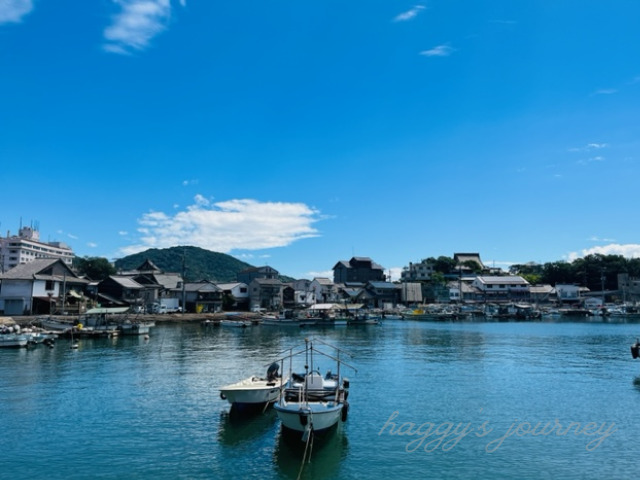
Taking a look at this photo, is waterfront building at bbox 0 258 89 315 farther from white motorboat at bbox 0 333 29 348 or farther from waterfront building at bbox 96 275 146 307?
white motorboat at bbox 0 333 29 348

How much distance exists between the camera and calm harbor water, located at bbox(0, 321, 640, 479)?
16.0 m

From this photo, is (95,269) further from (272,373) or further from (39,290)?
(272,373)

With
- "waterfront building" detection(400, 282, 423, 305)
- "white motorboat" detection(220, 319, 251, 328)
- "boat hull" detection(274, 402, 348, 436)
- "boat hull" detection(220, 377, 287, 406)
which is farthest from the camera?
"waterfront building" detection(400, 282, 423, 305)

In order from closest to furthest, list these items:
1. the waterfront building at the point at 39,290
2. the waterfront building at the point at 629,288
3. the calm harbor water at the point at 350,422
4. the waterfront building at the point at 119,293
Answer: the calm harbor water at the point at 350,422, the waterfront building at the point at 39,290, the waterfront building at the point at 119,293, the waterfront building at the point at 629,288

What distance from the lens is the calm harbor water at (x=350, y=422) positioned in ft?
52.4

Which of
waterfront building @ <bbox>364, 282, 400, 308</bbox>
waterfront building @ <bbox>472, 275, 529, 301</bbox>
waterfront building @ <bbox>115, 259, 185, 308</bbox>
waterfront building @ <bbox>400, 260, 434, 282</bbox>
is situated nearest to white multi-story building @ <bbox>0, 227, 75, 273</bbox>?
waterfront building @ <bbox>115, 259, 185, 308</bbox>

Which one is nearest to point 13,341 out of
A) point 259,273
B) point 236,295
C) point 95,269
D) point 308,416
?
point 308,416

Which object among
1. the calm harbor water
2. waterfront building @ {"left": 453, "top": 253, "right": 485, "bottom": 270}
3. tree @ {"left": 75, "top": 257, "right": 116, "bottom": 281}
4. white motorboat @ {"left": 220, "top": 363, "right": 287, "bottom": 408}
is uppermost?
waterfront building @ {"left": 453, "top": 253, "right": 485, "bottom": 270}

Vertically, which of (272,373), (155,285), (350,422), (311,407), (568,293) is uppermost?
(155,285)

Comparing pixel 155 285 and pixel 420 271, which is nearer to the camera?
pixel 155 285

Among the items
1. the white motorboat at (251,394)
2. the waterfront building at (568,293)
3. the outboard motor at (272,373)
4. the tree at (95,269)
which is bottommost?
the white motorboat at (251,394)

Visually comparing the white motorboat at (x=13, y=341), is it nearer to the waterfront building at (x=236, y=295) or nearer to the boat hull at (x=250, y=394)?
the boat hull at (x=250, y=394)

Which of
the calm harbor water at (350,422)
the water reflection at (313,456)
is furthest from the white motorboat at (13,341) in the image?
the water reflection at (313,456)

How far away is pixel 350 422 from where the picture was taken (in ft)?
69.6
